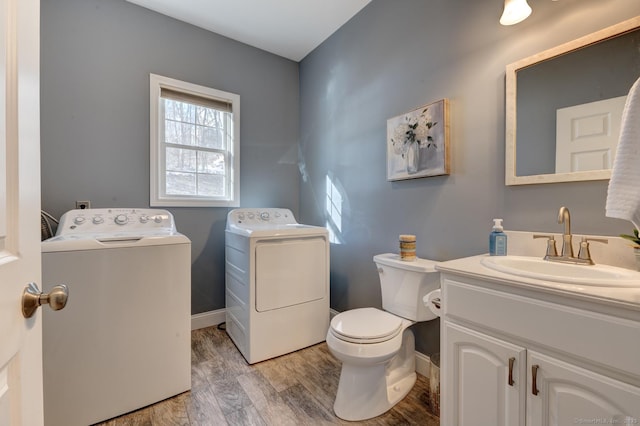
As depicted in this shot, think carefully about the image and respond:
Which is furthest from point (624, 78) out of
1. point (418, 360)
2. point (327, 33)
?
point (327, 33)

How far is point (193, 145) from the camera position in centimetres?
253

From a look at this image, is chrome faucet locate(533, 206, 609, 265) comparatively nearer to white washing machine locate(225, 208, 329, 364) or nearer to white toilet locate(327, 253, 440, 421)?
white toilet locate(327, 253, 440, 421)

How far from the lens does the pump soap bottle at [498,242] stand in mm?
1321

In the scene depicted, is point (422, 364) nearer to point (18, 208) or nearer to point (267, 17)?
point (18, 208)

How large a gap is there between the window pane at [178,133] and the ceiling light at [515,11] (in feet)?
7.72

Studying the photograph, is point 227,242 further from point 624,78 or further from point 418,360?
point 624,78

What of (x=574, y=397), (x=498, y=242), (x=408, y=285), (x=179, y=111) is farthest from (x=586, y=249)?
(x=179, y=111)

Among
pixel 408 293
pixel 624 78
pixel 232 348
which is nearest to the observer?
pixel 624 78

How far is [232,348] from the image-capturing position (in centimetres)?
216

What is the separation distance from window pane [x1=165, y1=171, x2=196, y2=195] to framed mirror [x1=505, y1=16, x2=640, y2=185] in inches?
92.9

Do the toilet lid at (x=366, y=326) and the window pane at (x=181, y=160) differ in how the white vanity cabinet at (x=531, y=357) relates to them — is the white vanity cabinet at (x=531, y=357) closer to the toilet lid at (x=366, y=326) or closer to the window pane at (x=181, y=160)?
the toilet lid at (x=366, y=326)

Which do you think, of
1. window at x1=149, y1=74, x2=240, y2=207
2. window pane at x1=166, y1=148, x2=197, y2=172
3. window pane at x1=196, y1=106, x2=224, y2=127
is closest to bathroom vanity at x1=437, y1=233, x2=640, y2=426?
window at x1=149, y1=74, x2=240, y2=207

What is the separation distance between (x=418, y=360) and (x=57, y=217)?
2.65m

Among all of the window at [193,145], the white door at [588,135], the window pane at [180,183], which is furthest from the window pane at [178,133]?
the white door at [588,135]
